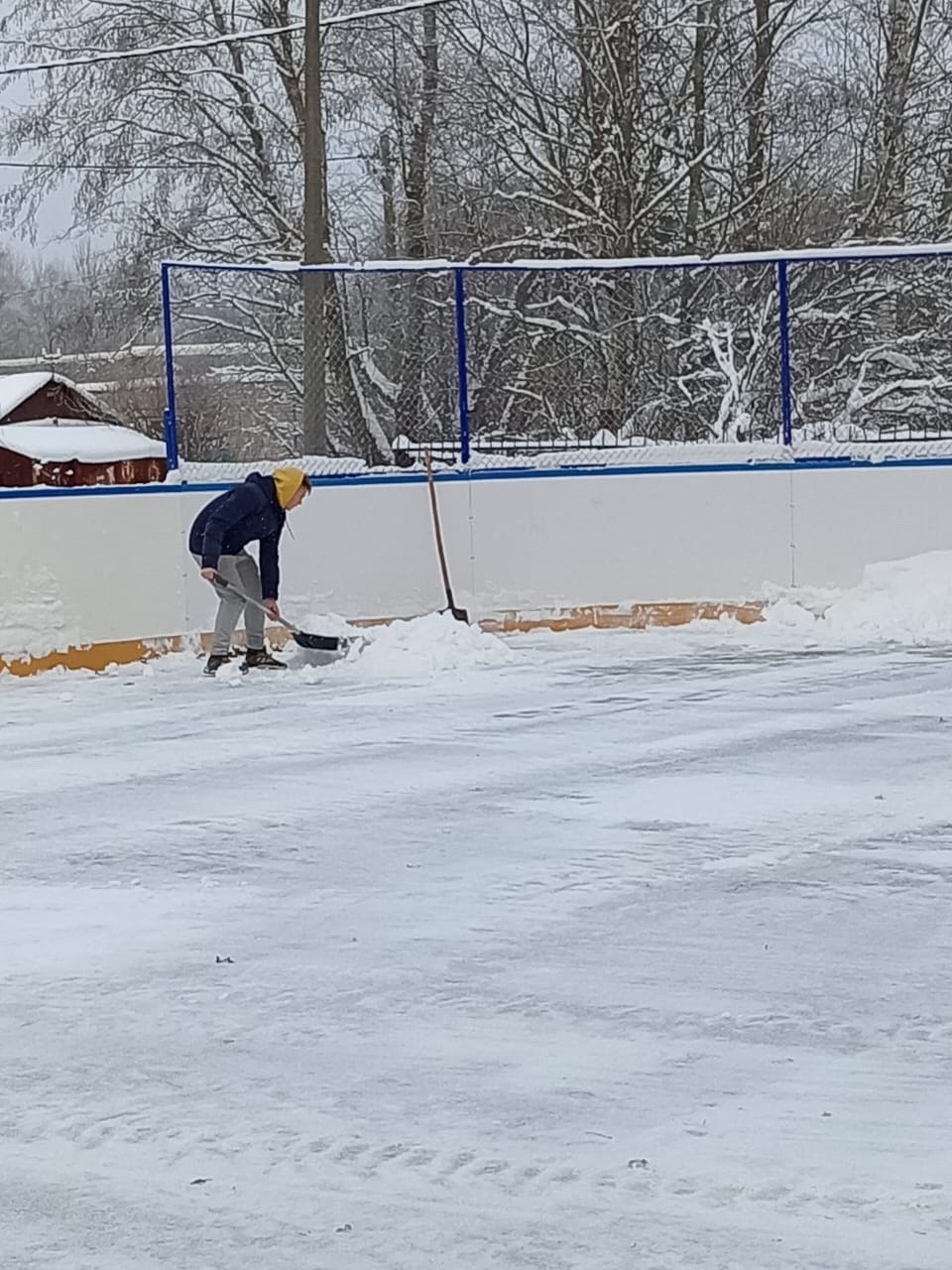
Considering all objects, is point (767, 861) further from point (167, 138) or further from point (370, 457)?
point (167, 138)

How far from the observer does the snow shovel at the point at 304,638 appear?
10.8 metres

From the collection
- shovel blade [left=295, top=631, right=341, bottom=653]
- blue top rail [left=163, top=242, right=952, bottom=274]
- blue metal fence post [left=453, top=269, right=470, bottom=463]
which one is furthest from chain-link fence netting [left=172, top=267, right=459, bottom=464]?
shovel blade [left=295, top=631, right=341, bottom=653]

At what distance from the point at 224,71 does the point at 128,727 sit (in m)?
15.3

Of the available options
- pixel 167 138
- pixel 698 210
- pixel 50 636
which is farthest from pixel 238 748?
pixel 167 138

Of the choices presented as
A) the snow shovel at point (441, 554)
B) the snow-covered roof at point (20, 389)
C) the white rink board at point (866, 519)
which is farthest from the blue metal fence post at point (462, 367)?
the snow-covered roof at point (20, 389)

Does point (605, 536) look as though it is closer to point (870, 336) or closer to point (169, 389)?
point (870, 336)

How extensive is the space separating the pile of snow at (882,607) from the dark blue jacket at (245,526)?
3466mm

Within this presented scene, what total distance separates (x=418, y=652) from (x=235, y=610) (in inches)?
45.0

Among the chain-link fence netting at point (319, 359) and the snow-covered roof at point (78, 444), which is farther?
the snow-covered roof at point (78, 444)

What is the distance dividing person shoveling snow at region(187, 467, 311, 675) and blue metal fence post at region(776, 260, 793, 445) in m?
3.90

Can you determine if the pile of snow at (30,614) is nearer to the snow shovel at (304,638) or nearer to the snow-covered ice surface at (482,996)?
the snow shovel at (304,638)

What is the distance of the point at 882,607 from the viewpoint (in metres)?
12.2

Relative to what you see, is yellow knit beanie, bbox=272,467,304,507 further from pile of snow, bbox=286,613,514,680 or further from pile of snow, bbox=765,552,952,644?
pile of snow, bbox=765,552,952,644

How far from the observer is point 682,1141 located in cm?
374
